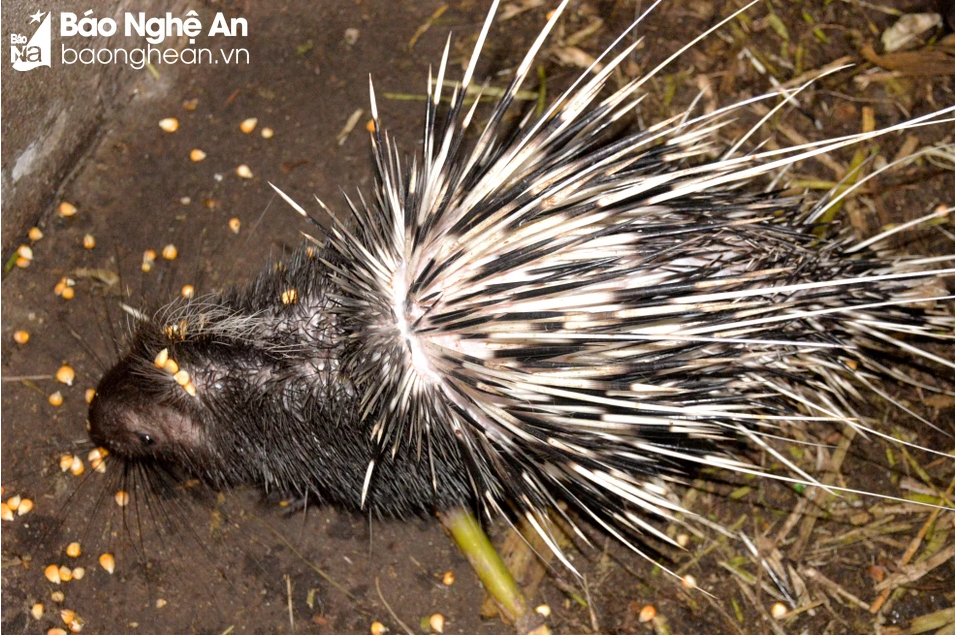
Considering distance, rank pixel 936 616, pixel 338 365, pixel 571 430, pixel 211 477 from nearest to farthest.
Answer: pixel 571 430, pixel 338 365, pixel 211 477, pixel 936 616

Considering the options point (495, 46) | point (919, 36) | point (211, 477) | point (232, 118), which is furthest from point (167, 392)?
point (919, 36)

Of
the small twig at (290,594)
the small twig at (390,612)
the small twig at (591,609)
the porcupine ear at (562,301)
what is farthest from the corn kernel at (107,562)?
the small twig at (591,609)

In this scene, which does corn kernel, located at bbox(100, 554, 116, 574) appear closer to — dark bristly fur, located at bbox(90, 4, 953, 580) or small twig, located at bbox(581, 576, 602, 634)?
dark bristly fur, located at bbox(90, 4, 953, 580)

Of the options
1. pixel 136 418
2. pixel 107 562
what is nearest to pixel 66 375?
pixel 136 418

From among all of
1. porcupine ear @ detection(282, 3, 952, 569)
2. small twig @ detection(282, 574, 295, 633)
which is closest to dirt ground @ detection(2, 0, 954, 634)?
small twig @ detection(282, 574, 295, 633)

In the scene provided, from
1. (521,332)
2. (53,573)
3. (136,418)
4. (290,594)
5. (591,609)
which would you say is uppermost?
(521,332)

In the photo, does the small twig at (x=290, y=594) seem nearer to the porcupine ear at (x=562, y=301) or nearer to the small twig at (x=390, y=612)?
the small twig at (x=390, y=612)

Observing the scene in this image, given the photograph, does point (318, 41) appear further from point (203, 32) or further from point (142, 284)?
point (142, 284)

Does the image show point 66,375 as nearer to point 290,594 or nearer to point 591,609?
point 290,594
